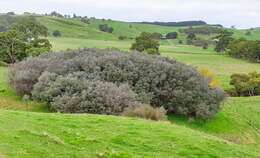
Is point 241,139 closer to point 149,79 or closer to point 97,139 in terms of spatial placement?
point 149,79

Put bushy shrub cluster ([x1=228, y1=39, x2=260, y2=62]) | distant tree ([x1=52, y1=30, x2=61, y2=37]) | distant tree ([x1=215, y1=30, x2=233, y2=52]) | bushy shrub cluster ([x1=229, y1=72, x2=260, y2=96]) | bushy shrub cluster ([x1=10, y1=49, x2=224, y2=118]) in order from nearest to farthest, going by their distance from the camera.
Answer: bushy shrub cluster ([x1=10, y1=49, x2=224, y2=118]) < bushy shrub cluster ([x1=229, y1=72, x2=260, y2=96]) < bushy shrub cluster ([x1=228, y1=39, x2=260, y2=62]) < distant tree ([x1=215, y1=30, x2=233, y2=52]) < distant tree ([x1=52, y1=30, x2=61, y2=37])

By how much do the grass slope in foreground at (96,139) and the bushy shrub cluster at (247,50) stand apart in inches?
3548

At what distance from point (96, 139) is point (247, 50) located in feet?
321

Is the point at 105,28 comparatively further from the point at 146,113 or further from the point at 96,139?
the point at 96,139

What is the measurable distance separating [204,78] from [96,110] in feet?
36.3

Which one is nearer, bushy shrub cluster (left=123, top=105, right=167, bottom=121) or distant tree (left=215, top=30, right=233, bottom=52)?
bushy shrub cluster (left=123, top=105, right=167, bottom=121)

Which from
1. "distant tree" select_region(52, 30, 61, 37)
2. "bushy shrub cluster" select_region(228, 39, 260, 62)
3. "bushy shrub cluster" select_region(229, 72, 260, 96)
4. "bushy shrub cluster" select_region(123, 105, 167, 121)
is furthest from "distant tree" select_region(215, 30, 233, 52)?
"bushy shrub cluster" select_region(123, 105, 167, 121)

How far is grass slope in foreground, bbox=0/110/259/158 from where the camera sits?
13680 mm

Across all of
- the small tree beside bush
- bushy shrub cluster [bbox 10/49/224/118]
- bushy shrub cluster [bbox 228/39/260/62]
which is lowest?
the small tree beside bush

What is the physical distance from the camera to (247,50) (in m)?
109

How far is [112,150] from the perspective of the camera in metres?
14.8

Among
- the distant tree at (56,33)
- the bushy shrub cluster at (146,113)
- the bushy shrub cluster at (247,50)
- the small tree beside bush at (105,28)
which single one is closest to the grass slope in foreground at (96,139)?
the bushy shrub cluster at (146,113)

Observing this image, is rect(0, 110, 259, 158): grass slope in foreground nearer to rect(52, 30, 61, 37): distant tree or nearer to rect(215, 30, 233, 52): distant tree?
rect(215, 30, 233, 52): distant tree

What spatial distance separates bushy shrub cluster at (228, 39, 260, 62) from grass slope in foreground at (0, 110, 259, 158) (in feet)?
296
